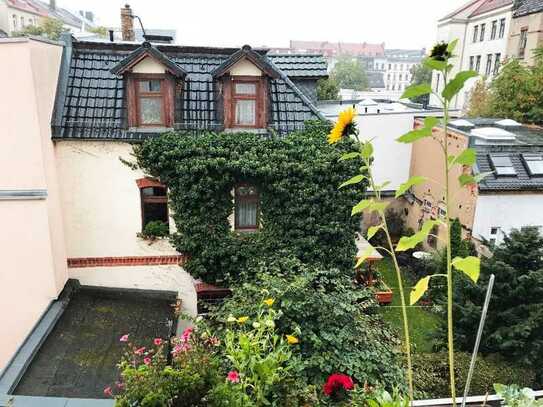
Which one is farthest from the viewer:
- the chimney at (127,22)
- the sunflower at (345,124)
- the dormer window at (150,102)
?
the chimney at (127,22)

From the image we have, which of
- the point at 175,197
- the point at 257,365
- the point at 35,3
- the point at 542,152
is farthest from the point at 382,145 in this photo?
the point at 35,3

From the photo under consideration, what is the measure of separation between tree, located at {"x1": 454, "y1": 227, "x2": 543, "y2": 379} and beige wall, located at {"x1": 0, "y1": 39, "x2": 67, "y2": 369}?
878cm

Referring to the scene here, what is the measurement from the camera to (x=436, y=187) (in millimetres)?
16984

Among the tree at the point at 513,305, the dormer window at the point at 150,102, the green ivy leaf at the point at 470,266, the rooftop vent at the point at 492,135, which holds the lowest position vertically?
the tree at the point at 513,305

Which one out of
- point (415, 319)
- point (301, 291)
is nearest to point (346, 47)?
point (415, 319)

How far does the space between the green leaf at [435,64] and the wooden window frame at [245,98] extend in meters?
7.67

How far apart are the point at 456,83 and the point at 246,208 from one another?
317 inches

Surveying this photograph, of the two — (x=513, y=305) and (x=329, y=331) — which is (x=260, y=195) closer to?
(x=329, y=331)

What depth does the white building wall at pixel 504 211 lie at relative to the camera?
553 inches

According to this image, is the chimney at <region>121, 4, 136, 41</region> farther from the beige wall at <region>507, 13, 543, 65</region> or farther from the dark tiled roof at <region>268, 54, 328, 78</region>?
the beige wall at <region>507, 13, 543, 65</region>

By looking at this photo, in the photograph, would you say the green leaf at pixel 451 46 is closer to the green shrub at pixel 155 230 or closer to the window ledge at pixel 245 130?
the window ledge at pixel 245 130

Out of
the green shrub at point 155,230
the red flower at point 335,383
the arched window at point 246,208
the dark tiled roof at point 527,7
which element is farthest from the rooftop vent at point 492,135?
the dark tiled roof at point 527,7

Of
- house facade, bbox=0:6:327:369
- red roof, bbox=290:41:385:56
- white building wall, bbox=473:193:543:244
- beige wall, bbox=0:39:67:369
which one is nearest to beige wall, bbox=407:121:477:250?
white building wall, bbox=473:193:543:244

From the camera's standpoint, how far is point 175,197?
9.42 meters
